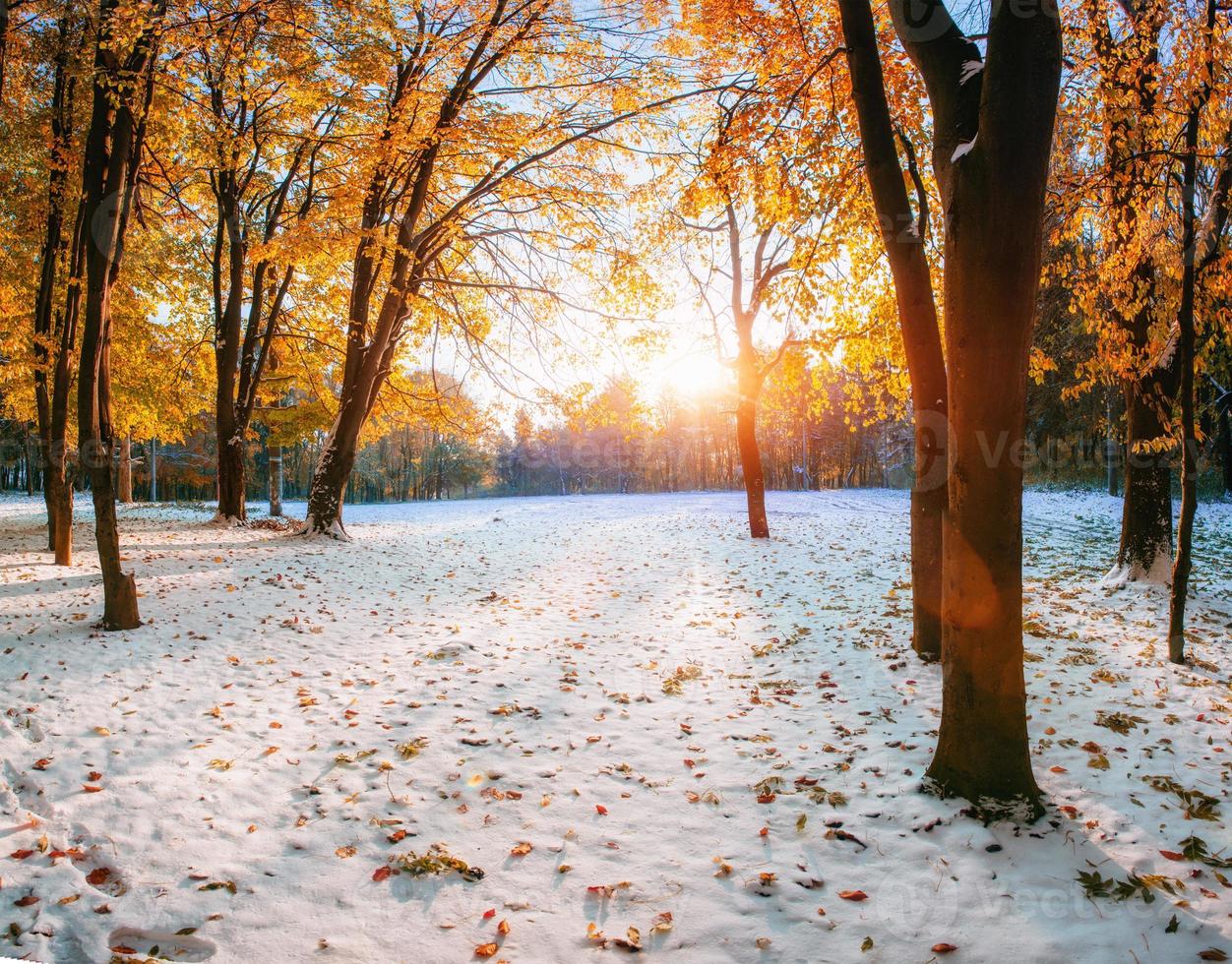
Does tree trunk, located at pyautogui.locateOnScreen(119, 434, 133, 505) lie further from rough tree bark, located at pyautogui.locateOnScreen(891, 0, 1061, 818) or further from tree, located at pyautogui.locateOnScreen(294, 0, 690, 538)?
rough tree bark, located at pyautogui.locateOnScreen(891, 0, 1061, 818)

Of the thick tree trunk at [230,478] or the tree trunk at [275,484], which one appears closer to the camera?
the thick tree trunk at [230,478]

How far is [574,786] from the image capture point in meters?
4.06

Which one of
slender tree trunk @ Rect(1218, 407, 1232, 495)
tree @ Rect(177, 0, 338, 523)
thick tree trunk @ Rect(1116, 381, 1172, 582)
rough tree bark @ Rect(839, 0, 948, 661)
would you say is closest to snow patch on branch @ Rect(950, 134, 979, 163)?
rough tree bark @ Rect(839, 0, 948, 661)

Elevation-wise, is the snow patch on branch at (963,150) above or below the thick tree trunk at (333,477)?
above

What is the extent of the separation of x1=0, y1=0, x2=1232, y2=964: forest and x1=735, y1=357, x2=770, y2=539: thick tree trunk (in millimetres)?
104

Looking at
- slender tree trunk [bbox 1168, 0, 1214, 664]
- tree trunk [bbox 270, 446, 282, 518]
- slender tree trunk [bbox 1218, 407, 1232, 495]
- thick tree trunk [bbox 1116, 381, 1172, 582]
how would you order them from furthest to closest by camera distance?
slender tree trunk [bbox 1218, 407, 1232, 495], tree trunk [bbox 270, 446, 282, 518], thick tree trunk [bbox 1116, 381, 1172, 582], slender tree trunk [bbox 1168, 0, 1214, 664]

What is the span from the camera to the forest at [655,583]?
304cm

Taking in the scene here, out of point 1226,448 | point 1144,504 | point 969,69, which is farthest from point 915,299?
point 1226,448

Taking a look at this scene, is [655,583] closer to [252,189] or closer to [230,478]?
[230,478]

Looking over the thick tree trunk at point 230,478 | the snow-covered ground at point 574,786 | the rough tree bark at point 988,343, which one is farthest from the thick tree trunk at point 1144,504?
the thick tree trunk at point 230,478

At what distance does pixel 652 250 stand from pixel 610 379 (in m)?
2.98

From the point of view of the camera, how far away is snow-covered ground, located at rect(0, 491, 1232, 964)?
2770 millimetres

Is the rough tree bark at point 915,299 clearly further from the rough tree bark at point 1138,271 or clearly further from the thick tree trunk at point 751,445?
the thick tree trunk at point 751,445

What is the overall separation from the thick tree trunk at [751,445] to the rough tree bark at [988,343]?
11596 mm
